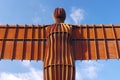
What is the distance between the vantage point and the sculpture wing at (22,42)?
15.2 m

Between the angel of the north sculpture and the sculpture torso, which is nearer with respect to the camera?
the sculpture torso

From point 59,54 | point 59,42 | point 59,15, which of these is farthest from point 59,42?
point 59,15

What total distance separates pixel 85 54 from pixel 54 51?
189cm

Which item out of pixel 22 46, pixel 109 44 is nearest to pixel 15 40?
pixel 22 46

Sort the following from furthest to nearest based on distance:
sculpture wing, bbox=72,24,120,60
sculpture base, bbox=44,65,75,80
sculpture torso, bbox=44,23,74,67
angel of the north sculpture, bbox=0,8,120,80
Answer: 1. sculpture wing, bbox=72,24,120,60
2. angel of the north sculpture, bbox=0,8,120,80
3. sculpture torso, bbox=44,23,74,67
4. sculpture base, bbox=44,65,75,80

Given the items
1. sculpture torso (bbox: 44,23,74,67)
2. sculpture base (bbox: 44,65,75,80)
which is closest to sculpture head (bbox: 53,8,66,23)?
sculpture torso (bbox: 44,23,74,67)

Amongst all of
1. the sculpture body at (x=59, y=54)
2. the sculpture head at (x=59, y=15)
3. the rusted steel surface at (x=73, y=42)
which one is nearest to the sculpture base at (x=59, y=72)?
the sculpture body at (x=59, y=54)

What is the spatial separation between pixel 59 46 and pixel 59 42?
8.6 inches

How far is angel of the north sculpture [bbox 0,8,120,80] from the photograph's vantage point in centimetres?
1443

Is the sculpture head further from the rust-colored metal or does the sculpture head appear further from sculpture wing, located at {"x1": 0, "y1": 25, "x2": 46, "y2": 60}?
sculpture wing, located at {"x1": 0, "y1": 25, "x2": 46, "y2": 60}

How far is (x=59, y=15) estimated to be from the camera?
15172 mm

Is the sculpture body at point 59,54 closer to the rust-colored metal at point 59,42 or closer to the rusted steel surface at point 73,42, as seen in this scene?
the rust-colored metal at point 59,42

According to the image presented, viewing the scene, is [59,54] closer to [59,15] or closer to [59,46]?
[59,46]

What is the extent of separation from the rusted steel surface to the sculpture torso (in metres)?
0.54
